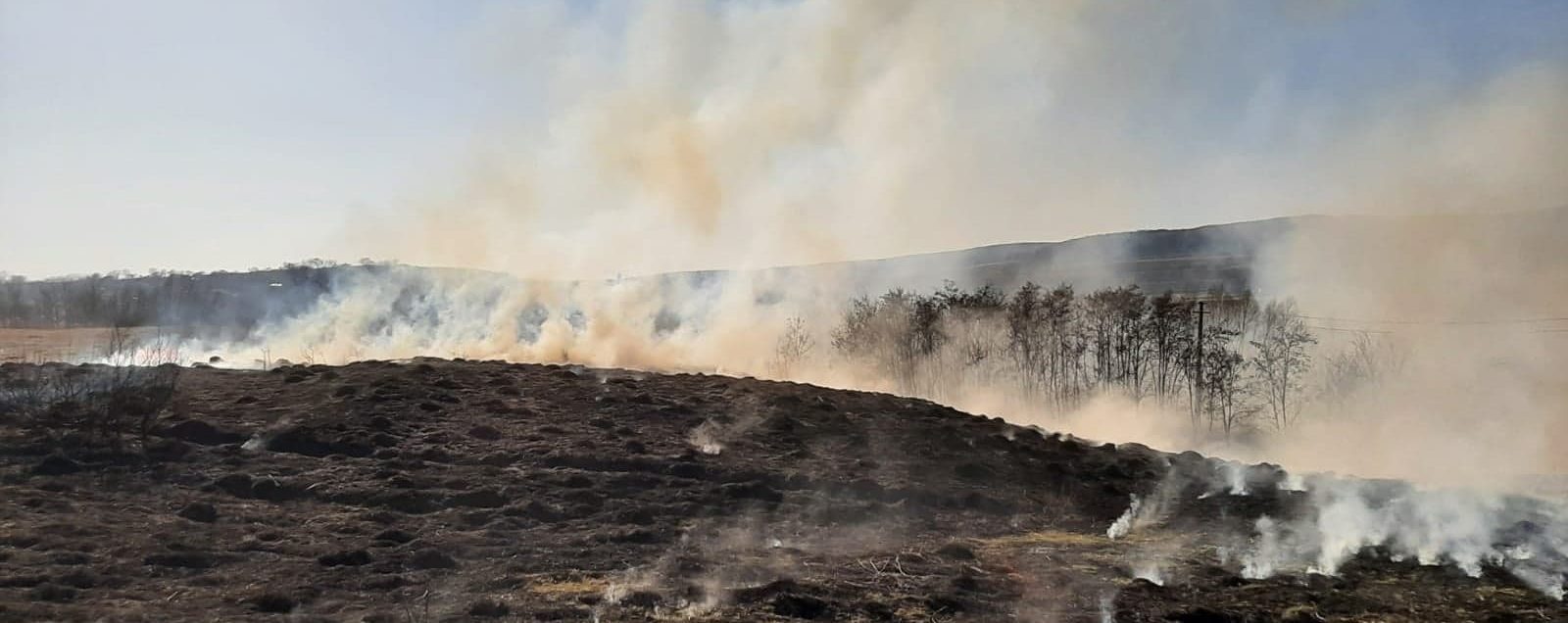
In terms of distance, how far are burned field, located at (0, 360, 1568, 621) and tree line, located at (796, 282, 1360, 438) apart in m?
16.7

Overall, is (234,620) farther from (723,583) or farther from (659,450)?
(659,450)

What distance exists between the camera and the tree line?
3712cm

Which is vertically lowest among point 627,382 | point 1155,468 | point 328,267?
point 1155,468

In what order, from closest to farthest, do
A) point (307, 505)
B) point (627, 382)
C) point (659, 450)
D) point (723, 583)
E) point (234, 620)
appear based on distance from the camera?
point (234, 620) < point (723, 583) < point (307, 505) < point (659, 450) < point (627, 382)

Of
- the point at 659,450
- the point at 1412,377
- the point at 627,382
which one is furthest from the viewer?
the point at 1412,377

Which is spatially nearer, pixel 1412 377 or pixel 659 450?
pixel 659 450

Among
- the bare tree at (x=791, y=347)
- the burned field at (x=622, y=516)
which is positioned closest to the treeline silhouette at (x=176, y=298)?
the bare tree at (x=791, y=347)

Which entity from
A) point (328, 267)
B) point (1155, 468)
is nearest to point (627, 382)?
point (1155, 468)

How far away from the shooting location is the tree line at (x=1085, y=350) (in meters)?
37.1

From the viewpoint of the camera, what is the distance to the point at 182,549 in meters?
12.0

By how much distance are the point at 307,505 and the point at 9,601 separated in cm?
498

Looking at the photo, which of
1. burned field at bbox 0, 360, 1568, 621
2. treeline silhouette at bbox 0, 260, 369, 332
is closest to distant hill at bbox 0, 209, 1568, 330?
treeline silhouette at bbox 0, 260, 369, 332

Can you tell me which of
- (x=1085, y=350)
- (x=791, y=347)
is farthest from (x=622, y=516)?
(x=1085, y=350)

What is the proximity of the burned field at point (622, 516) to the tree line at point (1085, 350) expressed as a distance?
16.7m
